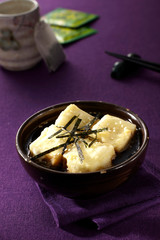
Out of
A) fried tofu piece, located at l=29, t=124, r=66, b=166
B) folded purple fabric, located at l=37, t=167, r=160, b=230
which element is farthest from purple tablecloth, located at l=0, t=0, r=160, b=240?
fried tofu piece, located at l=29, t=124, r=66, b=166

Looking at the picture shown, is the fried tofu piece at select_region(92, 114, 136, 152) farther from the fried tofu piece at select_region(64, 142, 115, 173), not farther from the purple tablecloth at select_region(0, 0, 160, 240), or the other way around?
the purple tablecloth at select_region(0, 0, 160, 240)

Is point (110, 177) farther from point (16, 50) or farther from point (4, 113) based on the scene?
point (16, 50)

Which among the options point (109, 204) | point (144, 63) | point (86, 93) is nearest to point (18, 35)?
point (86, 93)

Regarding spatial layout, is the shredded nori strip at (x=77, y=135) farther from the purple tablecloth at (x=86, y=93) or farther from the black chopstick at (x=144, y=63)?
the black chopstick at (x=144, y=63)

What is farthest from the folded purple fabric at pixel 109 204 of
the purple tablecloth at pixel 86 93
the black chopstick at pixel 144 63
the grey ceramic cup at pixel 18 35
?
the grey ceramic cup at pixel 18 35

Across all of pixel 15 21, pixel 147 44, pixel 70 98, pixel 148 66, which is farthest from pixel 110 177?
pixel 147 44

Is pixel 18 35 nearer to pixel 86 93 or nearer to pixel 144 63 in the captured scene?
pixel 86 93
